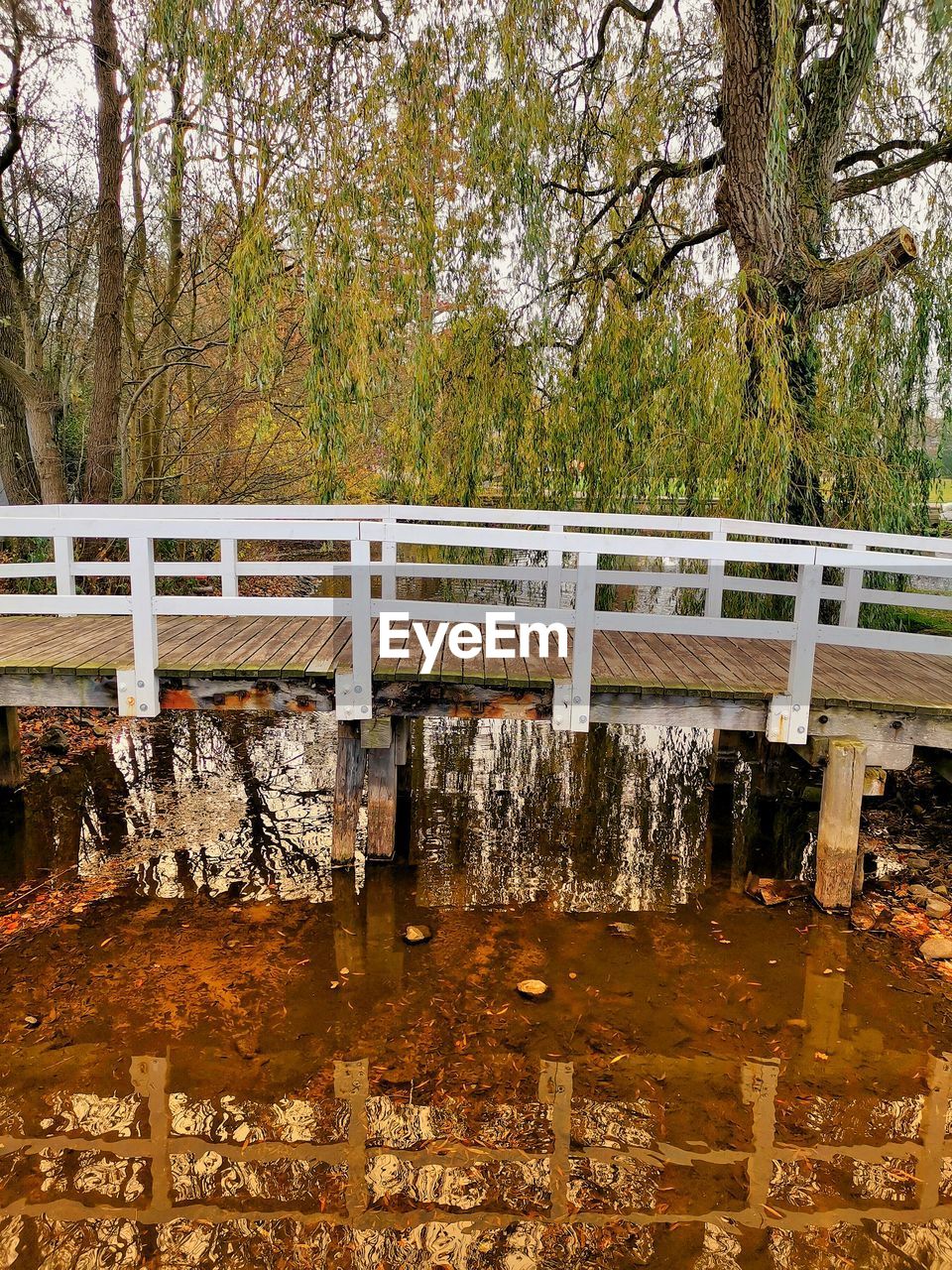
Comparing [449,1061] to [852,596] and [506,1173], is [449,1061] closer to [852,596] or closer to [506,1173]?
[506,1173]

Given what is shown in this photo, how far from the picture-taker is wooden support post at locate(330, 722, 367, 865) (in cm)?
557

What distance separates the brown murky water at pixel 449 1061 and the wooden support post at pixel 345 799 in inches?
6.4

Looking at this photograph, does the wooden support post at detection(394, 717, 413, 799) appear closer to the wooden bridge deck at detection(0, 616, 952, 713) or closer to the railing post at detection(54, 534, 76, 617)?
the wooden bridge deck at detection(0, 616, 952, 713)

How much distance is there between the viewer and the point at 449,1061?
12.6ft

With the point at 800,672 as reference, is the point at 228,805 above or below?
below

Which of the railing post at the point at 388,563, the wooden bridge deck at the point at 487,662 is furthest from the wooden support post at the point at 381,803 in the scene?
the railing post at the point at 388,563

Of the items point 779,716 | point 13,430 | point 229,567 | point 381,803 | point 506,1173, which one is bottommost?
point 506,1173

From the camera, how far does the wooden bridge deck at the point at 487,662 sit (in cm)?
504

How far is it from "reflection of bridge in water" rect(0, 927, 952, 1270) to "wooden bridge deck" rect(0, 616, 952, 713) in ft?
6.73

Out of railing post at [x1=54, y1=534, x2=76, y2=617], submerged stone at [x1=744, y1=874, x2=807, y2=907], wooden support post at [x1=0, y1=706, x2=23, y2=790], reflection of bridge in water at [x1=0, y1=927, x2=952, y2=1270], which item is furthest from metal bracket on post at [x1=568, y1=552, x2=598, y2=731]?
wooden support post at [x1=0, y1=706, x2=23, y2=790]

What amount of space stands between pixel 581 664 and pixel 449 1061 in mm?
2147

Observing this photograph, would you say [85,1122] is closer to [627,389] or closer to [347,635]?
[347,635]

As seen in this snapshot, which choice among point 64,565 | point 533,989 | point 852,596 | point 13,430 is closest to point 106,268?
point 13,430

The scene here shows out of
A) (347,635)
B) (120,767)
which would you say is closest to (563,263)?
(347,635)
